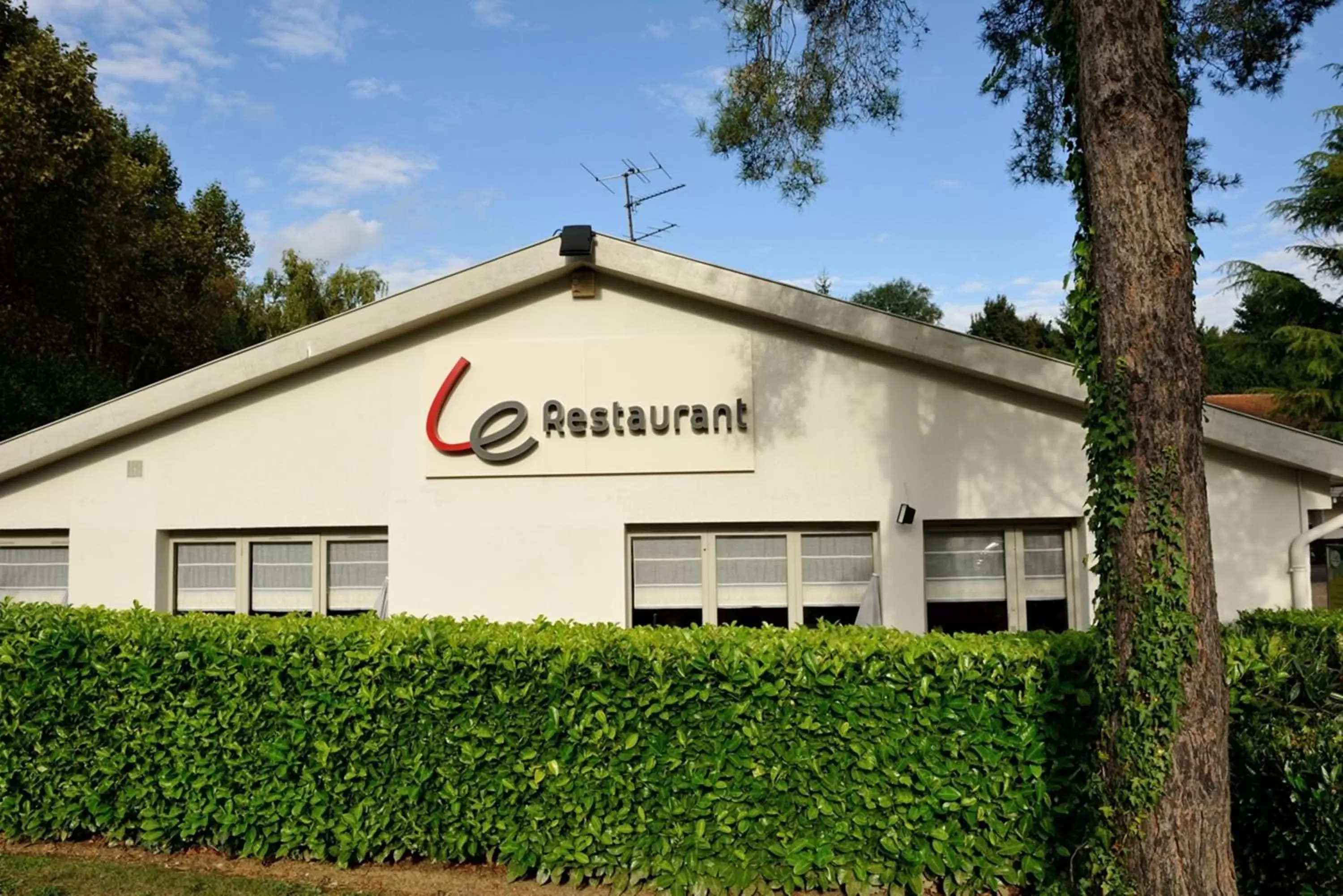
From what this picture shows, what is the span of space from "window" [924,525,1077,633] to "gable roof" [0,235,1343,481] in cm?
137

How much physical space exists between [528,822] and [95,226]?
19503mm

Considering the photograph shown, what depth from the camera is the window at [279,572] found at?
9039 mm

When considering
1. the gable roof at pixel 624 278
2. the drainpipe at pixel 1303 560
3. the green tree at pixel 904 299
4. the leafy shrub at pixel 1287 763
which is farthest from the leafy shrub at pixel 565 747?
the green tree at pixel 904 299

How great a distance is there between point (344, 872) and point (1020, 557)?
20.6 ft

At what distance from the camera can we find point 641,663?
565 cm

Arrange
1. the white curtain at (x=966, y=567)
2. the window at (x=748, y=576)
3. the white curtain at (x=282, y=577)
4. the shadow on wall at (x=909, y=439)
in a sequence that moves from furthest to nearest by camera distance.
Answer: the white curtain at (x=282, y=577)
the window at (x=748, y=576)
the white curtain at (x=966, y=567)
the shadow on wall at (x=909, y=439)

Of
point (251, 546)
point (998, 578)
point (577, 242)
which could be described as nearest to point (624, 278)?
point (577, 242)

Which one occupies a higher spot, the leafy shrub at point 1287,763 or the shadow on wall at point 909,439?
the shadow on wall at point 909,439

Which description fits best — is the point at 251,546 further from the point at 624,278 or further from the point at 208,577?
the point at 624,278

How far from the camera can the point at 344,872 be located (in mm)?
6000

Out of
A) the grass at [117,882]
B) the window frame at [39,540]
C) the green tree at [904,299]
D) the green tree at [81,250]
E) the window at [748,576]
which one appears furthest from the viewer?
the green tree at [904,299]

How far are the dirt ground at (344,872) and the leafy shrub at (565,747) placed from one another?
3.6 inches

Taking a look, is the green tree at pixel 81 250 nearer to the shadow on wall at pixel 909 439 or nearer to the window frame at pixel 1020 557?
the shadow on wall at pixel 909 439

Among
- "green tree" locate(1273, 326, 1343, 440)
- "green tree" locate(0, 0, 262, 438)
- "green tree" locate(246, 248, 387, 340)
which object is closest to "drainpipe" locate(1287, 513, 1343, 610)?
"green tree" locate(1273, 326, 1343, 440)
